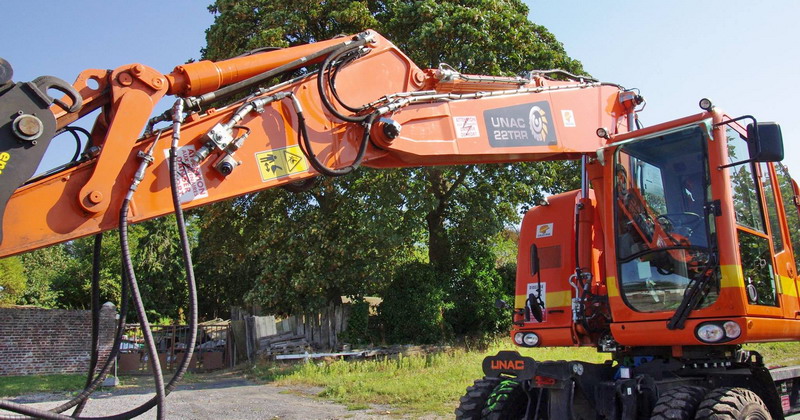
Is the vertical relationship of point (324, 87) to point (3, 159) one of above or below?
above

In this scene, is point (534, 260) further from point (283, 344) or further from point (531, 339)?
point (283, 344)

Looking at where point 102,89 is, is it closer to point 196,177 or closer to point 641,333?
point 196,177

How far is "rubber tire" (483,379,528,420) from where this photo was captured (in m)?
5.36

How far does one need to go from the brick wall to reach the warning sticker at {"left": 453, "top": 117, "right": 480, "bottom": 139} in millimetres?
15936

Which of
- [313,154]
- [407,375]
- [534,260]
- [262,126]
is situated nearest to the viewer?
[262,126]

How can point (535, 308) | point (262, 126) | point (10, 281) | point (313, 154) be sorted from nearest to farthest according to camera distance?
point (262, 126), point (313, 154), point (535, 308), point (10, 281)

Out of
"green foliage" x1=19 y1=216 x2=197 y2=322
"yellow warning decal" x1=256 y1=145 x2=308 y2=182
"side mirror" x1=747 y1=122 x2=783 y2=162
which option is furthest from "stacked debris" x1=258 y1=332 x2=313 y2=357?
"side mirror" x1=747 y1=122 x2=783 y2=162

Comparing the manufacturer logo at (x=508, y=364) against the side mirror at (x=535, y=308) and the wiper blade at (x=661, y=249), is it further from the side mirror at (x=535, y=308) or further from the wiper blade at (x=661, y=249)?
the wiper blade at (x=661, y=249)

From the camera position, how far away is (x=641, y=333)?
4.85m

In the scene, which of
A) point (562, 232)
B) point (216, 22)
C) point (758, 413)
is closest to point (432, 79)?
point (562, 232)

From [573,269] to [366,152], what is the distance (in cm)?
240

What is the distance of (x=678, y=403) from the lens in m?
4.33

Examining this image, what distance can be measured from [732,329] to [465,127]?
2.41 m

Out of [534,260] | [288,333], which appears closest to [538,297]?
[534,260]
